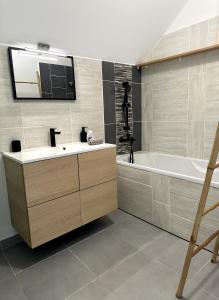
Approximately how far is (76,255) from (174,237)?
876mm

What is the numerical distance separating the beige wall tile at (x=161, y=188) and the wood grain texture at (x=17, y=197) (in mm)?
1167

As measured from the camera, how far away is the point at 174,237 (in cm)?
194

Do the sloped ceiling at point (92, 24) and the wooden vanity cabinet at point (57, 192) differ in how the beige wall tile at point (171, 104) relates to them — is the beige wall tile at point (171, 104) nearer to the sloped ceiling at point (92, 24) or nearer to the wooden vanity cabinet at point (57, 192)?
the sloped ceiling at point (92, 24)

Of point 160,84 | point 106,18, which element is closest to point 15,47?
point 106,18

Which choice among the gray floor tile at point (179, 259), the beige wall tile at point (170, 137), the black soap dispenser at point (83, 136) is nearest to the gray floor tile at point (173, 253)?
the gray floor tile at point (179, 259)

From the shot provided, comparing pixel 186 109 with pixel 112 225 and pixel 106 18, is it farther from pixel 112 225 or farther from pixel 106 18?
pixel 112 225

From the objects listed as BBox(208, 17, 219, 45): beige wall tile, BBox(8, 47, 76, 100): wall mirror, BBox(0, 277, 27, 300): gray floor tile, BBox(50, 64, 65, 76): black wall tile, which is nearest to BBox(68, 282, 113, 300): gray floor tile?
BBox(0, 277, 27, 300): gray floor tile

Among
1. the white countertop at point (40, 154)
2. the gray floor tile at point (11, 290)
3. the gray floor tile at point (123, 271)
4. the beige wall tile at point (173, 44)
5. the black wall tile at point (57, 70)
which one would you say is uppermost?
the beige wall tile at point (173, 44)

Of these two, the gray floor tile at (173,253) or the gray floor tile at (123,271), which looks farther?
the gray floor tile at (173,253)

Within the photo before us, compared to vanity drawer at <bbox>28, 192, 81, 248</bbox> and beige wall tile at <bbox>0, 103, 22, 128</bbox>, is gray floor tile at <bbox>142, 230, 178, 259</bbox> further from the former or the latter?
beige wall tile at <bbox>0, 103, 22, 128</bbox>

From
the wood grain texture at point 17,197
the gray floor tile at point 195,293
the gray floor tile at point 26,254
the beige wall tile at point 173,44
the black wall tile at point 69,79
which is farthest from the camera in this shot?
the beige wall tile at point 173,44

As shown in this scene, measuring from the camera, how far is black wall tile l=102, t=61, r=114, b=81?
2484 mm

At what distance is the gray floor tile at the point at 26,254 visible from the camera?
1.67 meters

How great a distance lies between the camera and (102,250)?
5.93ft
